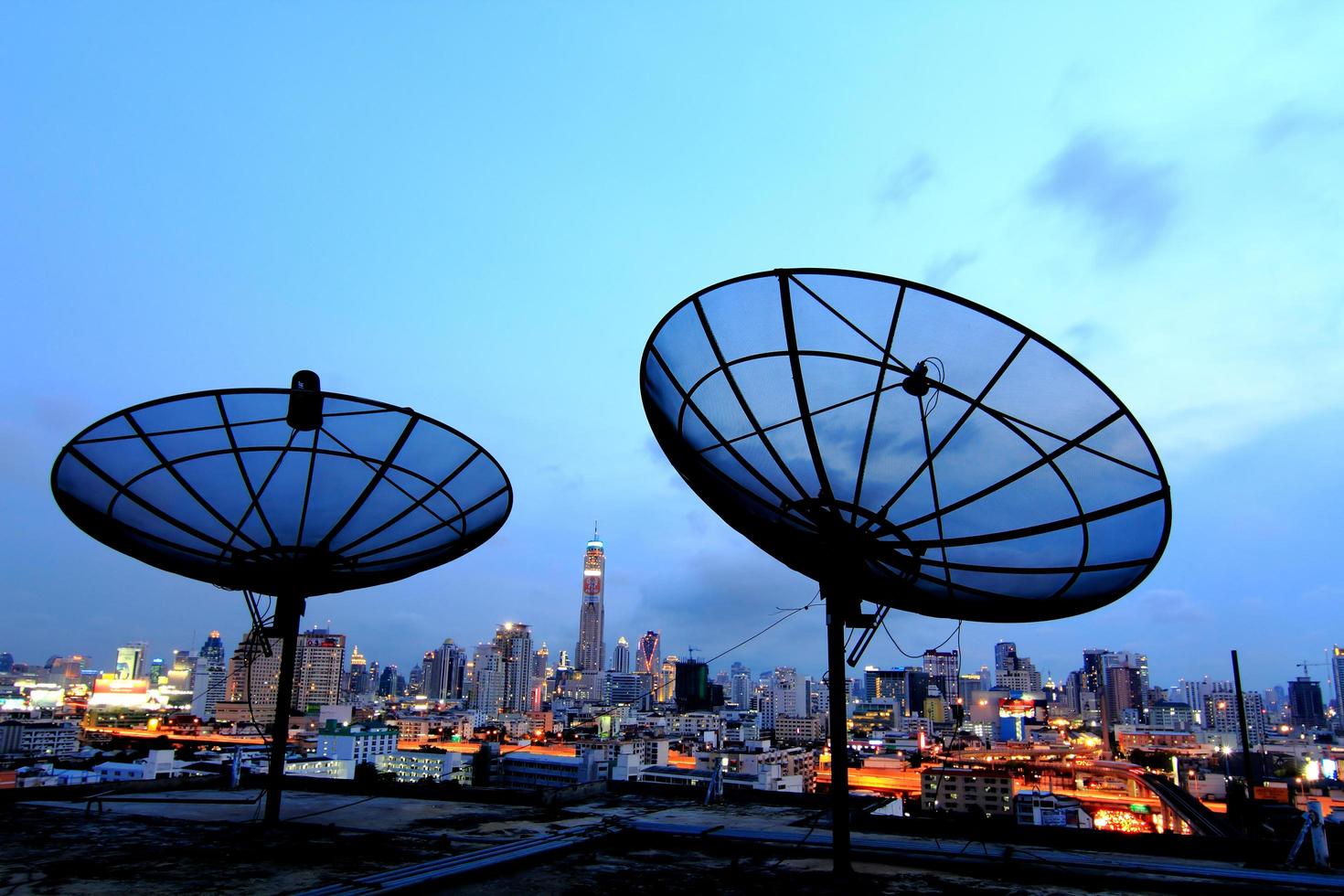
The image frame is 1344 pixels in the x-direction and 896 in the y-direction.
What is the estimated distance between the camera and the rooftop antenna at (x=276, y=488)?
11484 mm

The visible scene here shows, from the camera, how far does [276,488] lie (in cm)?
1263

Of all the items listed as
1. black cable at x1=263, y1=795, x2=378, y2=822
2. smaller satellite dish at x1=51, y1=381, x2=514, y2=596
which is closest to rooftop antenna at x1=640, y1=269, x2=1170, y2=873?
smaller satellite dish at x1=51, y1=381, x2=514, y2=596

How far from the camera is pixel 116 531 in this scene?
12547 millimetres

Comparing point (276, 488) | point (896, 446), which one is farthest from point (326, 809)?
point (896, 446)

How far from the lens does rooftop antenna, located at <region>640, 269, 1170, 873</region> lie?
8.48 meters

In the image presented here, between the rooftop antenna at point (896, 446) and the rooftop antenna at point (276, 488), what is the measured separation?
4.66 metres

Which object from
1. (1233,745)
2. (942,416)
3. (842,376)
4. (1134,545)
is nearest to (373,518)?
(842,376)

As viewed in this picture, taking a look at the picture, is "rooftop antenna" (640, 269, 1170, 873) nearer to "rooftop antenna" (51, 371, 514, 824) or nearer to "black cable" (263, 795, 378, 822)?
"rooftop antenna" (51, 371, 514, 824)

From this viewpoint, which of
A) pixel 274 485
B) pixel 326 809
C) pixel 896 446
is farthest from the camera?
pixel 326 809

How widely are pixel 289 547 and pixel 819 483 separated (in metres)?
8.52

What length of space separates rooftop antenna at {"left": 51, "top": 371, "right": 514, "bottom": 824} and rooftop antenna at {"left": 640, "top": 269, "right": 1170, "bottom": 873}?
4.66m

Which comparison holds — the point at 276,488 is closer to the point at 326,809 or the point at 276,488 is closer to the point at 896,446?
the point at 326,809

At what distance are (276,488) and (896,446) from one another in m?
9.32

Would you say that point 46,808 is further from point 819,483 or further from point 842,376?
point 842,376
